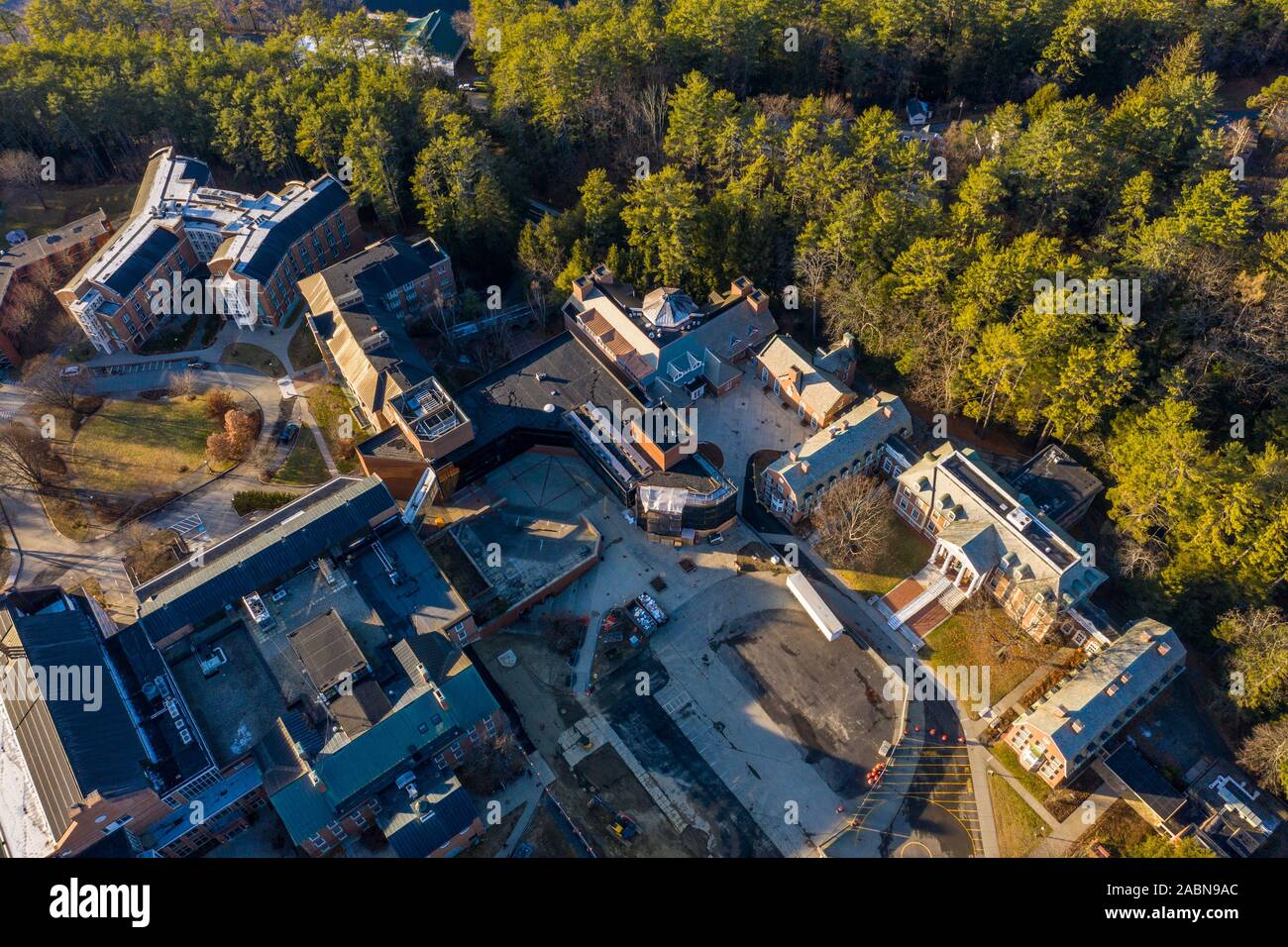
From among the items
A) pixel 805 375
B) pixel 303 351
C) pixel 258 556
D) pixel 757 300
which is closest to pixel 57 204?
pixel 303 351

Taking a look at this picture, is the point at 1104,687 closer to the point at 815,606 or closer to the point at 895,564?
the point at 895,564

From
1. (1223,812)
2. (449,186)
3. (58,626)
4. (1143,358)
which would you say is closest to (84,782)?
(58,626)

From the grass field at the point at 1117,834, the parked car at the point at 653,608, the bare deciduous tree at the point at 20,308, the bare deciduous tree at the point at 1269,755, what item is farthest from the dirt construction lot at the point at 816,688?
the bare deciduous tree at the point at 20,308

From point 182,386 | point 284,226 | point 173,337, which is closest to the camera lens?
point 182,386

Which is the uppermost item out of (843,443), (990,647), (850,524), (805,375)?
(805,375)

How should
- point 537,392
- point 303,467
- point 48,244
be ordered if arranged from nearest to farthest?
point 303,467 < point 537,392 < point 48,244

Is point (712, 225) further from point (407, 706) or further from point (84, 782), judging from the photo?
point (84, 782)

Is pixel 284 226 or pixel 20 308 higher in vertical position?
pixel 284 226

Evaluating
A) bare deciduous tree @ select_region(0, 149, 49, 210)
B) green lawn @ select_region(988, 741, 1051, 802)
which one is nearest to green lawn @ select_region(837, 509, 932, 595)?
green lawn @ select_region(988, 741, 1051, 802)
